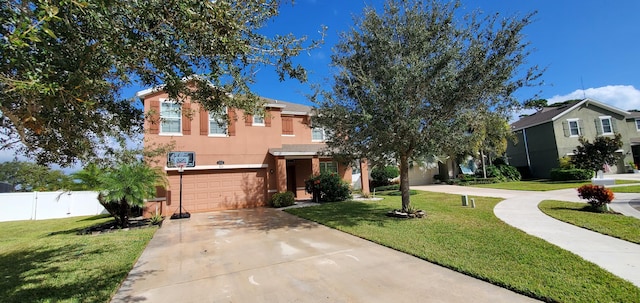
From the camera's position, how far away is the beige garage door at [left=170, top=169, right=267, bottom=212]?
14.5 metres

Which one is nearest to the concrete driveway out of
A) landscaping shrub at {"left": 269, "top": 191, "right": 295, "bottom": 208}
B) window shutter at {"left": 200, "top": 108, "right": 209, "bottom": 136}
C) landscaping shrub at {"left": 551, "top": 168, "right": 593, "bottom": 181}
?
landscaping shrub at {"left": 269, "top": 191, "right": 295, "bottom": 208}

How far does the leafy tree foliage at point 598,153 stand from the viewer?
65.3 feet

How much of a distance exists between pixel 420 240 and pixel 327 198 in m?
8.77

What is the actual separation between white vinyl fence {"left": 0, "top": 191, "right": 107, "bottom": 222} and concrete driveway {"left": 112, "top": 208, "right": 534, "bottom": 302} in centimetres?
1412

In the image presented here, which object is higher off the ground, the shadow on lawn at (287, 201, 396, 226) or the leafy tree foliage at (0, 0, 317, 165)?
the leafy tree foliage at (0, 0, 317, 165)

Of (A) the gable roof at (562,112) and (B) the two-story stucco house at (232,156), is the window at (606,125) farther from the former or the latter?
(B) the two-story stucco house at (232,156)

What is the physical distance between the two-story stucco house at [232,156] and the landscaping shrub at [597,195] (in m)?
8.81

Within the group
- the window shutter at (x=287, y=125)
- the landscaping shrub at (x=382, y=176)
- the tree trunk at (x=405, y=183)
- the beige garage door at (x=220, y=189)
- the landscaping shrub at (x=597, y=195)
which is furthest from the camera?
the landscaping shrub at (x=382, y=176)

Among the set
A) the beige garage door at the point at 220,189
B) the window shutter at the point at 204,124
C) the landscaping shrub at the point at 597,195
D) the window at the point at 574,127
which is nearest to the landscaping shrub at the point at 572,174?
the window at the point at 574,127

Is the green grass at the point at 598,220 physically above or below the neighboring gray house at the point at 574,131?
below

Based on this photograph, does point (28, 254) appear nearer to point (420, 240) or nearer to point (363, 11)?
point (420, 240)

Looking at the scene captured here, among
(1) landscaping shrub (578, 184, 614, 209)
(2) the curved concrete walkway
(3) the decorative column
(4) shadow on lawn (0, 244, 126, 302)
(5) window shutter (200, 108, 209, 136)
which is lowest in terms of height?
(2) the curved concrete walkway

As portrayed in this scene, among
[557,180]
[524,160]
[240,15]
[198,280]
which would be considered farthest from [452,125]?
[524,160]

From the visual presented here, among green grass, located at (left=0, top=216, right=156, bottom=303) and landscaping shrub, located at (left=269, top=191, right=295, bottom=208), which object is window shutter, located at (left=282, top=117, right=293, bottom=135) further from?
green grass, located at (left=0, top=216, right=156, bottom=303)
